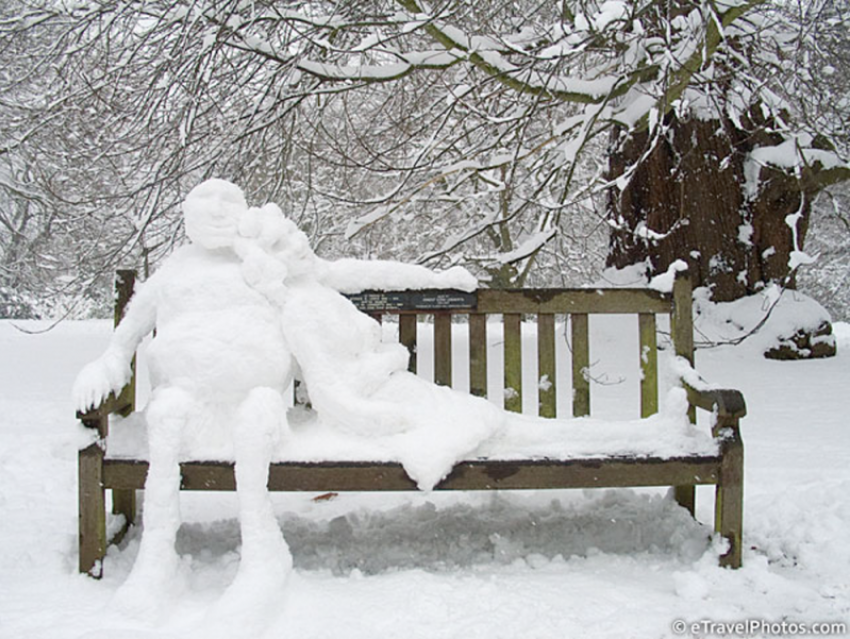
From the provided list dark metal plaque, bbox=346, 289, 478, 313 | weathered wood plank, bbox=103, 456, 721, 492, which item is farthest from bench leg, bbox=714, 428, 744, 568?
dark metal plaque, bbox=346, 289, 478, 313

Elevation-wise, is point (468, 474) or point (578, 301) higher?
point (578, 301)

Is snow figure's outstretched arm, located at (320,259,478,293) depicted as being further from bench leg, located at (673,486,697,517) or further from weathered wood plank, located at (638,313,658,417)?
bench leg, located at (673,486,697,517)

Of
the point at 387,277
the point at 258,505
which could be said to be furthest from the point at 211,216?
the point at 258,505

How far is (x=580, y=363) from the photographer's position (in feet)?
10.8

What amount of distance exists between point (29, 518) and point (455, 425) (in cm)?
175

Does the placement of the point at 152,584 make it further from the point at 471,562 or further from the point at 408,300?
Result: the point at 408,300

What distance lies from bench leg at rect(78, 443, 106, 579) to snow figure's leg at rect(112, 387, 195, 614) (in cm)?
19

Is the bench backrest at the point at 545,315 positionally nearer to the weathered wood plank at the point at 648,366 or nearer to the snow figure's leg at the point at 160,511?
the weathered wood plank at the point at 648,366

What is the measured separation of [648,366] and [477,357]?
71 cm

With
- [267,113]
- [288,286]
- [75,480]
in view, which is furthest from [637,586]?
[267,113]

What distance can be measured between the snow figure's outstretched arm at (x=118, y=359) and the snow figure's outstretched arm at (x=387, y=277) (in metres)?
0.72

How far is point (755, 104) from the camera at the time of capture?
623cm

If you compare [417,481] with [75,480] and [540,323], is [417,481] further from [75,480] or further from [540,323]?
[75,480]

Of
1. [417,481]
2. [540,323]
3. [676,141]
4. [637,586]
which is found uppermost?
[676,141]
